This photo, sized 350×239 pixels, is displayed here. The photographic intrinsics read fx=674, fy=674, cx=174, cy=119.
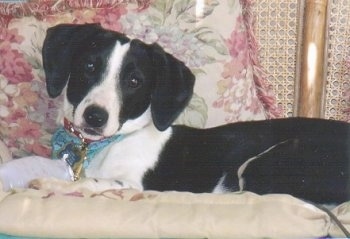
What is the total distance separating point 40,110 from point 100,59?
0.88ft

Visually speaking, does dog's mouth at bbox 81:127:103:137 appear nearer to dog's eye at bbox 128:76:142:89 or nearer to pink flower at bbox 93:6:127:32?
dog's eye at bbox 128:76:142:89

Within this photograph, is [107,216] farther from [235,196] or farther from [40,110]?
[40,110]

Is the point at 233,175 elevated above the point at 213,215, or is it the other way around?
the point at 213,215

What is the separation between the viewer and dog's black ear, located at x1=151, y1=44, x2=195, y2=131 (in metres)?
1.52

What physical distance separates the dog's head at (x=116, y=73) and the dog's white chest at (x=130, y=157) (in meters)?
0.04

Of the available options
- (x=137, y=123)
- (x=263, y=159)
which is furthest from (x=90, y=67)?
(x=263, y=159)

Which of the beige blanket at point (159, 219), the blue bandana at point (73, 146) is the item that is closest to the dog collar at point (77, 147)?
the blue bandana at point (73, 146)

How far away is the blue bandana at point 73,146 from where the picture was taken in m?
1.57

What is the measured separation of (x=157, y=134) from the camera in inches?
63.1

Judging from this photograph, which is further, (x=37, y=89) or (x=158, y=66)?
(x=37, y=89)

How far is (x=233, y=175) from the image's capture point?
1613mm

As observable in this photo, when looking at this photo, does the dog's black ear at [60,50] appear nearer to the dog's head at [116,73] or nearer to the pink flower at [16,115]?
the dog's head at [116,73]

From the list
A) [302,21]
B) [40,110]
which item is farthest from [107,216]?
[302,21]

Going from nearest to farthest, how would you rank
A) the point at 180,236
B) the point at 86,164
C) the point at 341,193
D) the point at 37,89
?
the point at 180,236, the point at 341,193, the point at 86,164, the point at 37,89
